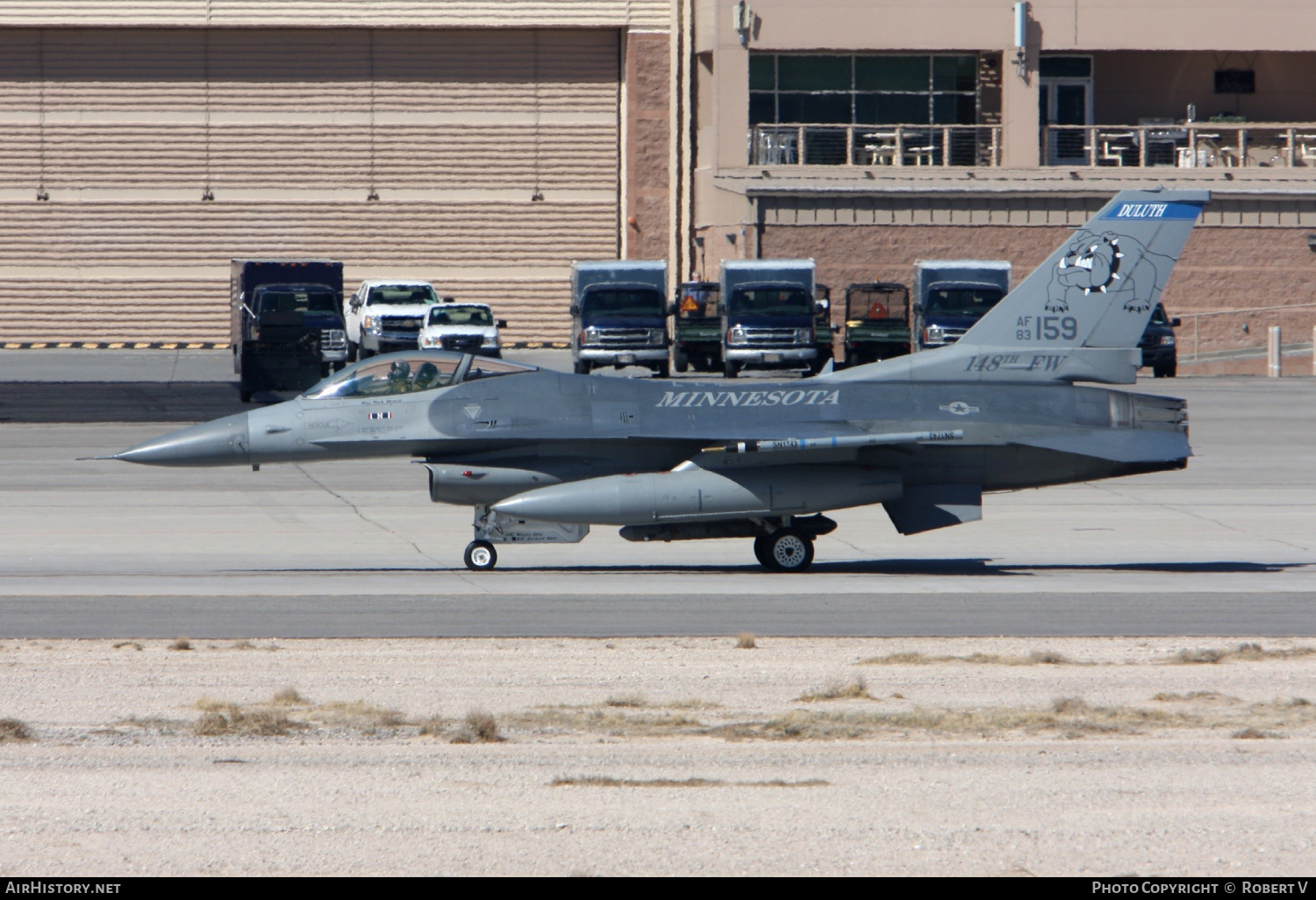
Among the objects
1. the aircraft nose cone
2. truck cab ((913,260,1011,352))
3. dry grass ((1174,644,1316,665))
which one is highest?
truck cab ((913,260,1011,352))

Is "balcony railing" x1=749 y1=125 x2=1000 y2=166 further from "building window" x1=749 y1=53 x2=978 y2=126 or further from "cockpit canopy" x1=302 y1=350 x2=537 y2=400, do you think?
"cockpit canopy" x1=302 y1=350 x2=537 y2=400

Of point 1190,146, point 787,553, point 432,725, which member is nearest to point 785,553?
point 787,553

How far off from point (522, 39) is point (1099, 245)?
132 ft

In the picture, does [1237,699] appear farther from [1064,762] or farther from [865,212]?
[865,212]

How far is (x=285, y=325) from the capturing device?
121 feet

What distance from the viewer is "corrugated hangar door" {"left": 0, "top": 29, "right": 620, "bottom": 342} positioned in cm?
5400

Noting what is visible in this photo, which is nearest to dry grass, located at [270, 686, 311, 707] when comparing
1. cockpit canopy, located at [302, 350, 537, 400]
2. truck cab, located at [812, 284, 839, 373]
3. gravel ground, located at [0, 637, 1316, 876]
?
gravel ground, located at [0, 637, 1316, 876]

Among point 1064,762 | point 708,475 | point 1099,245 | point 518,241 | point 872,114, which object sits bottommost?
point 1064,762

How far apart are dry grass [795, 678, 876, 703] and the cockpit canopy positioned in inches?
280

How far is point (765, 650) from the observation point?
12.9 m

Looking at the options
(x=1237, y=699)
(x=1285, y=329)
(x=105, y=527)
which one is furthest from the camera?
(x=1285, y=329)

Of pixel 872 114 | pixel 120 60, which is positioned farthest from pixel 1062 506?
pixel 120 60

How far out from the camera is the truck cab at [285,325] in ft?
120

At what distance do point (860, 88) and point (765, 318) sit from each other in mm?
14847
